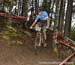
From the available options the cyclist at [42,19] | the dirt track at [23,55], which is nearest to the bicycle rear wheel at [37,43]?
the dirt track at [23,55]

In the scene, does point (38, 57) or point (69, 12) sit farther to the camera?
point (69, 12)

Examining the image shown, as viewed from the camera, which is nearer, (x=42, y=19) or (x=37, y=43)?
(x=42, y=19)

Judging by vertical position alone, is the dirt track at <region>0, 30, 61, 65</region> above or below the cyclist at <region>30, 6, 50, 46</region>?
below

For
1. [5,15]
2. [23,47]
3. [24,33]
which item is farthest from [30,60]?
[5,15]

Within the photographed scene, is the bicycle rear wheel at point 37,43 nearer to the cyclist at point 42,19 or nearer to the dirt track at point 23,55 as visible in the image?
the dirt track at point 23,55

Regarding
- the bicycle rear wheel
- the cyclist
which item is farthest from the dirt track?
the cyclist

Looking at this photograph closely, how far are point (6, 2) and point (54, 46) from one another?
6.24 m

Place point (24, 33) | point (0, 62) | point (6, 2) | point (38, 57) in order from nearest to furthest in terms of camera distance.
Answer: point (0, 62), point (38, 57), point (24, 33), point (6, 2)

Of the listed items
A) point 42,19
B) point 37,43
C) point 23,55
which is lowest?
point 23,55

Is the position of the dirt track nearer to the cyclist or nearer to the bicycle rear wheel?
the bicycle rear wheel

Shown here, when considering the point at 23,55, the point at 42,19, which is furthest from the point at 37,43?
the point at 42,19

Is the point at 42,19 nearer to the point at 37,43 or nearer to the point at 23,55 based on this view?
the point at 37,43

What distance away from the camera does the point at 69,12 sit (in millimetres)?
18641

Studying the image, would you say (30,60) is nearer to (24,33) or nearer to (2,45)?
(2,45)
